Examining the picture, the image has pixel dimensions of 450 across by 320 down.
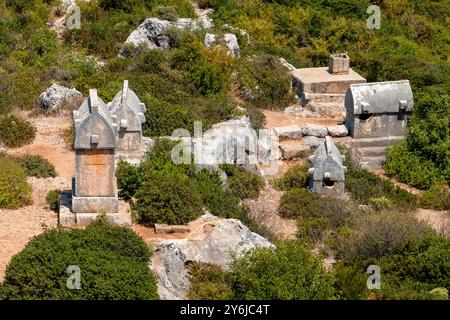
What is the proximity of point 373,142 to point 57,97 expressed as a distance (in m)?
7.35

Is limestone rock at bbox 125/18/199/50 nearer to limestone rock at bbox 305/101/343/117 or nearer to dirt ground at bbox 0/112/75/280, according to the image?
limestone rock at bbox 305/101/343/117

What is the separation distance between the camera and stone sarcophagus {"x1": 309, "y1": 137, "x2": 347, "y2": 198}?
19250mm

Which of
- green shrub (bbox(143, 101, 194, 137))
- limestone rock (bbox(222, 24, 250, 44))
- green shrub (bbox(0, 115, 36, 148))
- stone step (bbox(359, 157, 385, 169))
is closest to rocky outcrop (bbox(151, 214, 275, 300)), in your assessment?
green shrub (bbox(143, 101, 194, 137))

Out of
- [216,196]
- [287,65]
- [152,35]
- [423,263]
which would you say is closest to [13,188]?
[216,196]

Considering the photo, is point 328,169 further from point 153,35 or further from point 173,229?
point 153,35

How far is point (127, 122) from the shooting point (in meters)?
19.0

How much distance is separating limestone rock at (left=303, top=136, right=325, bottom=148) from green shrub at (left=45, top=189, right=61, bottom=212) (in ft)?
24.4

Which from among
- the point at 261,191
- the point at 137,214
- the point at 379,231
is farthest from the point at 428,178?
the point at 137,214

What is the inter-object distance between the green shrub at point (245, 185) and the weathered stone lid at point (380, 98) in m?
3.67

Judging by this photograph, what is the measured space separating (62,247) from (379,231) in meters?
5.23

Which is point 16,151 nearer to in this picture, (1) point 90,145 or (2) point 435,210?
(1) point 90,145

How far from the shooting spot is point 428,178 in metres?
21.0

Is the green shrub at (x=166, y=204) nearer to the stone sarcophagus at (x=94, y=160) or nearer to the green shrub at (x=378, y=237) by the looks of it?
the stone sarcophagus at (x=94, y=160)
